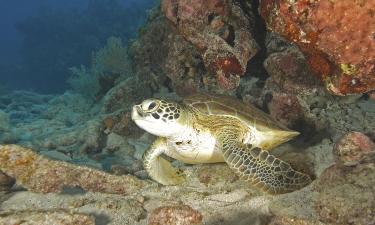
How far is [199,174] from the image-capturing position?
4023 millimetres

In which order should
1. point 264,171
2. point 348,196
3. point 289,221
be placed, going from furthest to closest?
point 264,171 < point 348,196 < point 289,221

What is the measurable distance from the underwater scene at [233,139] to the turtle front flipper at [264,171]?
0.04 feet

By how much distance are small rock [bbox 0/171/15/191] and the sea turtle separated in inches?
59.7

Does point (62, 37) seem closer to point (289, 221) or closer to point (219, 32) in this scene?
point (219, 32)

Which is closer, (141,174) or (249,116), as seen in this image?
(249,116)

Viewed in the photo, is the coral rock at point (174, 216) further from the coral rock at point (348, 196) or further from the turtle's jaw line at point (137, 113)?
the turtle's jaw line at point (137, 113)

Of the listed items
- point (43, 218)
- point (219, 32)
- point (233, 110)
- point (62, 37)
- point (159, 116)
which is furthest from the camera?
point (62, 37)

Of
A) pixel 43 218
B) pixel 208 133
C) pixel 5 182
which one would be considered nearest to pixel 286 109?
pixel 208 133

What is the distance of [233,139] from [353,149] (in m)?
1.24

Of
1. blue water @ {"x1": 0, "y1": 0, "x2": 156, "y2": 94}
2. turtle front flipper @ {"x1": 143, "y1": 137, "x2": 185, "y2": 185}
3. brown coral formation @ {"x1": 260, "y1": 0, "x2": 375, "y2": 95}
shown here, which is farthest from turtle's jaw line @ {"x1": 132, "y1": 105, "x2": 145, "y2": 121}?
blue water @ {"x1": 0, "y1": 0, "x2": 156, "y2": 94}

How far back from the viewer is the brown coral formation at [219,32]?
4695 mm

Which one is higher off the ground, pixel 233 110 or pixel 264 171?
pixel 233 110

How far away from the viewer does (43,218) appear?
8.07ft

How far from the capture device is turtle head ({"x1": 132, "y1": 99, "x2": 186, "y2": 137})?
3738mm
